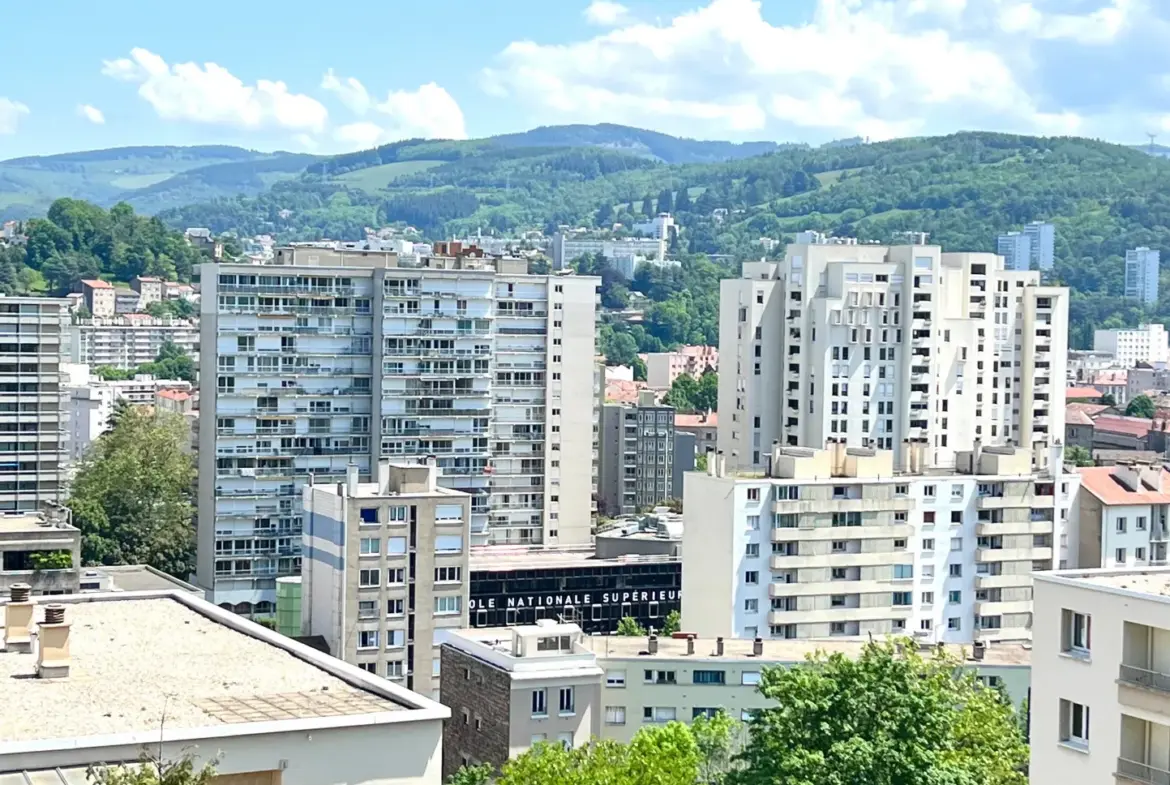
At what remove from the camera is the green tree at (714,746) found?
35134mm

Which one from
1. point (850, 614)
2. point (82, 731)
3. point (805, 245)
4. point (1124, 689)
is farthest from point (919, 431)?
point (82, 731)

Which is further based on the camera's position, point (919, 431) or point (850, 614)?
point (919, 431)

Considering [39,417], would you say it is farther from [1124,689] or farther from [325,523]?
[1124,689]

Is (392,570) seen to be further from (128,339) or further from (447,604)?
(128,339)

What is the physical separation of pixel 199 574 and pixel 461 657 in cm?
2422

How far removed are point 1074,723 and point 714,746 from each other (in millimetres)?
15190

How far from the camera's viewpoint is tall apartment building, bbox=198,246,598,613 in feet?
201

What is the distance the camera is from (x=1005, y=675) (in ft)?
139

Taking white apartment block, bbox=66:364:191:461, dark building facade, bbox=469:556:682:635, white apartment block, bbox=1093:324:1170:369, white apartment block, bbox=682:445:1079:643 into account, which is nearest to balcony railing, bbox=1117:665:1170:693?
white apartment block, bbox=682:445:1079:643

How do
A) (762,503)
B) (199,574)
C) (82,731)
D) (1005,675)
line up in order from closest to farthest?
(82,731) → (1005,675) → (762,503) → (199,574)

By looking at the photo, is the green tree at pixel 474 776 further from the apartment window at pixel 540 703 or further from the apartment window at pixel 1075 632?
the apartment window at pixel 1075 632

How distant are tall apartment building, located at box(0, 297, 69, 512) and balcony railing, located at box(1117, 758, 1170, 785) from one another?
4777 centimetres

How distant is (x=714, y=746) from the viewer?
35438mm

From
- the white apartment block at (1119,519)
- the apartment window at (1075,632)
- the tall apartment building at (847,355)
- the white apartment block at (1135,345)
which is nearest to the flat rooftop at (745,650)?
the white apartment block at (1119,519)
